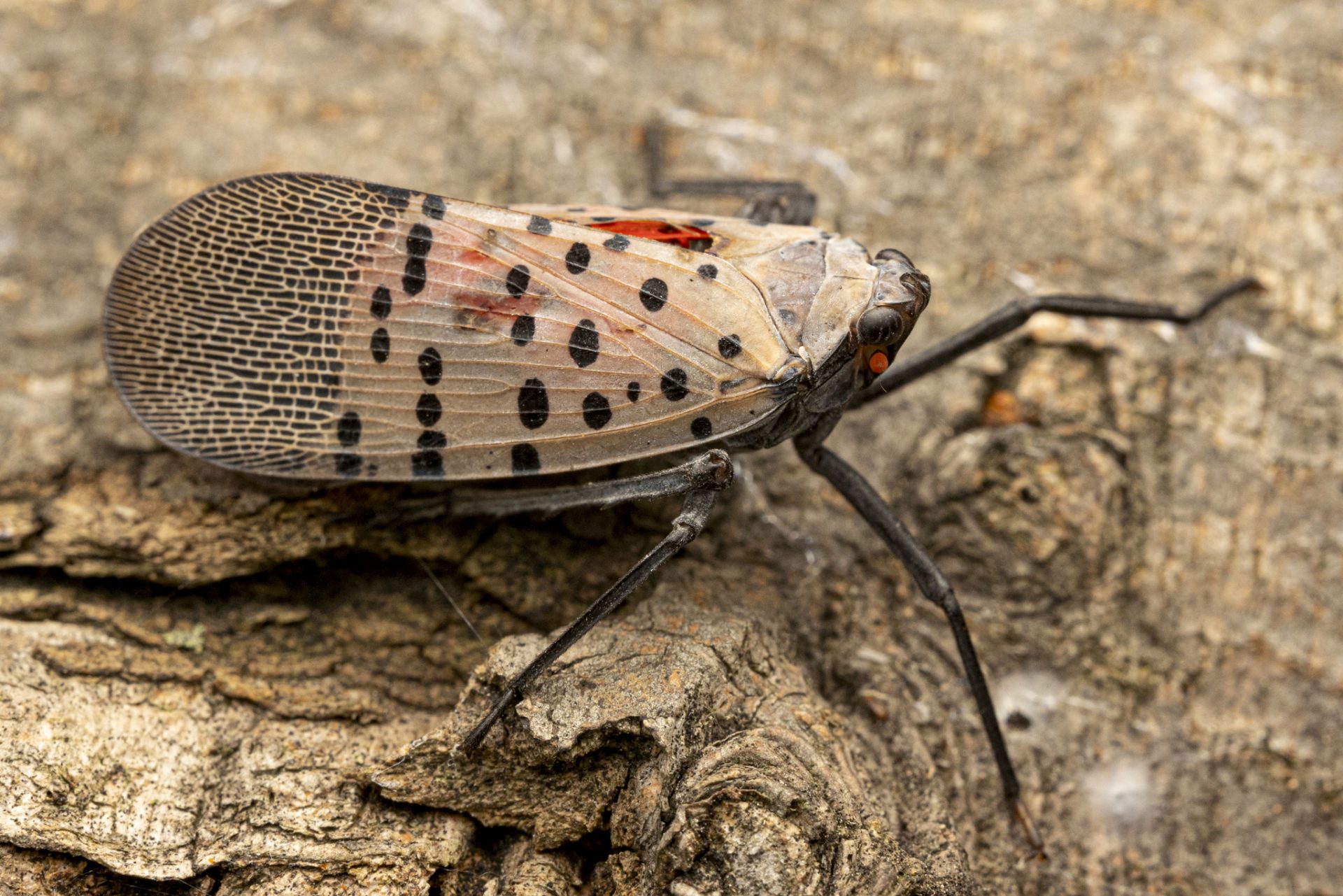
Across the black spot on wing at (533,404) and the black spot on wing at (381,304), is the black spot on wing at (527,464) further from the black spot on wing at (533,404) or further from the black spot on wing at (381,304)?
the black spot on wing at (381,304)

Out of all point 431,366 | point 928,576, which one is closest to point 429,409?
point 431,366

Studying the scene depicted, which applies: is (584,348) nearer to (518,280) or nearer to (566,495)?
(518,280)

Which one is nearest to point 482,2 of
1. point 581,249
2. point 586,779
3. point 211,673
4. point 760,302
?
point 581,249

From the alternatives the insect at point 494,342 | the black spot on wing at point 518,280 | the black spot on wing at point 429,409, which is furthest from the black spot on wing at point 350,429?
the black spot on wing at point 518,280

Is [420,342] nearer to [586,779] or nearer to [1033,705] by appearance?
[586,779]

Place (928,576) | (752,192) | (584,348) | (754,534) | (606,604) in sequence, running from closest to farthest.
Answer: (606,604) < (584,348) < (928,576) < (754,534) < (752,192)

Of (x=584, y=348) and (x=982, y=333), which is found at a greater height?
(x=584, y=348)
